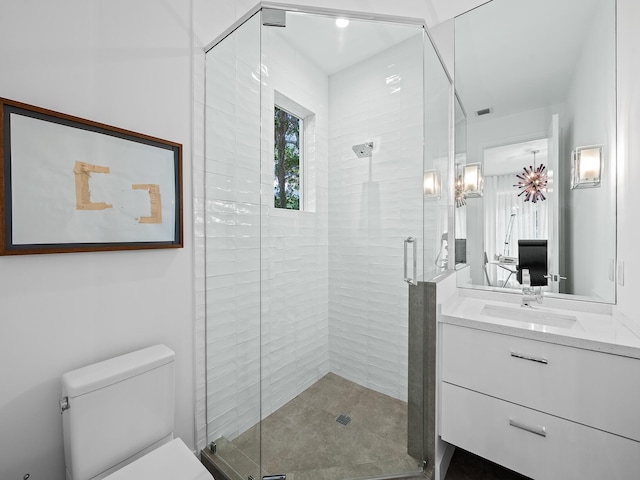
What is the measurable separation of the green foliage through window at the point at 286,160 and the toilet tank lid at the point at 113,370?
1.12m

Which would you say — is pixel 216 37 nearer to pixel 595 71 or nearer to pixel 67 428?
pixel 67 428

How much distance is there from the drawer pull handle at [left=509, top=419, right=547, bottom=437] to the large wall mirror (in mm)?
839

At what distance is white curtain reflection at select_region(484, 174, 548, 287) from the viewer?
70.6 inches

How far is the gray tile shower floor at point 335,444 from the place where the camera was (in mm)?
1485

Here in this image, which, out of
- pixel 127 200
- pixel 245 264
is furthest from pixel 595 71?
pixel 127 200

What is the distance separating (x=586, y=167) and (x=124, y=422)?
2.62 m

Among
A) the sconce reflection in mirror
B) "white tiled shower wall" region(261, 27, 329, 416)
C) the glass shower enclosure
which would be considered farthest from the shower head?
the sconce reflection in mirror

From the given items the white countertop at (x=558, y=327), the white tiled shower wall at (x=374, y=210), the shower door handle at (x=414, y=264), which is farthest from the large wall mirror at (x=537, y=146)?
the shower door handle at (x=414, y=264)

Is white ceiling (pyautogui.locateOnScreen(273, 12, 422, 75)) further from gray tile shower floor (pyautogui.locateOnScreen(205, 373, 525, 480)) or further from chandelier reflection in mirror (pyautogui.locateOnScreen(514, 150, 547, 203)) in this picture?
gray tile shower floor (pyautogui.locateOnScreen(205, 373, 525, 480))

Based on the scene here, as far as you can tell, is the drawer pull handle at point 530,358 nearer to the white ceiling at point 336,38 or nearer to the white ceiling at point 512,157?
the white ceiling at point 512,157

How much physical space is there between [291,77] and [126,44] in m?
1.04

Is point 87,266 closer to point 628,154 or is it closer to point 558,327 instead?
point 558,327

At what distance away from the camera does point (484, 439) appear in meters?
1.43

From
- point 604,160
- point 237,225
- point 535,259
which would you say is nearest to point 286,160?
point 237,225
